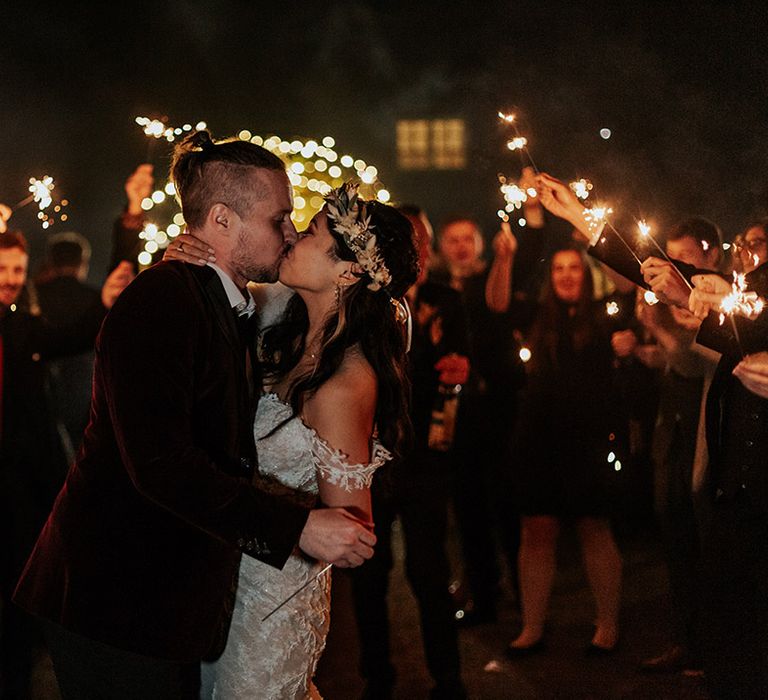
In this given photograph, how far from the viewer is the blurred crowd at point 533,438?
3.89 metres

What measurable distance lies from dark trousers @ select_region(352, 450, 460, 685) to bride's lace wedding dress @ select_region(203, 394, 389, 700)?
1.38 meters

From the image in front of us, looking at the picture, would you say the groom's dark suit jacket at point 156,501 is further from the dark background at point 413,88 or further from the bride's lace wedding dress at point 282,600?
the dark background at point 413,88

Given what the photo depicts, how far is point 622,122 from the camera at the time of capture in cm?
678

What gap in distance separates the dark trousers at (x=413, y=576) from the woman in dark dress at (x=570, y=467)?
0.93 meters

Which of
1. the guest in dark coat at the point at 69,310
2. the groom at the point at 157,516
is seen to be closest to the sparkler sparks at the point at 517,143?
the groom at the point at 157,516

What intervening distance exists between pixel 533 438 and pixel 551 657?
1.10m

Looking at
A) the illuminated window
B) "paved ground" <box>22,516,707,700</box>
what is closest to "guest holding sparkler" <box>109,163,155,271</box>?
"paved ground" <box>22,516,707,700</box>

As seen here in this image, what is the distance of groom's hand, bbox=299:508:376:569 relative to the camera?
263cm

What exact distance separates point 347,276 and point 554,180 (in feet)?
3.61

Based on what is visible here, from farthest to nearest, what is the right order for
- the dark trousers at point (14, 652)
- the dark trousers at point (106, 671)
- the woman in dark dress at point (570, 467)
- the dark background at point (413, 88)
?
the dark background at point (413, 88)
the woman in dark dress at point (570, 467)
the dark trousers at point (14, 652)
the dark trousers at point (106, 671)

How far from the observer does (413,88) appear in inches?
776

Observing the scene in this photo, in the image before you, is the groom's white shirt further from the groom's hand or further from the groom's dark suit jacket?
the groom's hand

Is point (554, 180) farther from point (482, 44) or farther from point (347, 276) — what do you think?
point (482, 44)

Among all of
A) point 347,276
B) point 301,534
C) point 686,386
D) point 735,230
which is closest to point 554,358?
point 686,386
